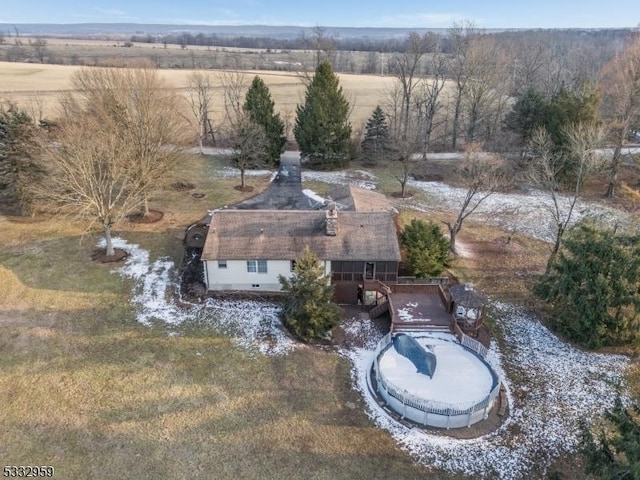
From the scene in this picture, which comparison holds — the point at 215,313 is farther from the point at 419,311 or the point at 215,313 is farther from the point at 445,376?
the point at 445,376

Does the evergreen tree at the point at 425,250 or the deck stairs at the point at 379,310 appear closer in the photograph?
the deck stairs at the point at 379,310

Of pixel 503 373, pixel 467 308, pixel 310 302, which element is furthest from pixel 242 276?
pixel 503 373

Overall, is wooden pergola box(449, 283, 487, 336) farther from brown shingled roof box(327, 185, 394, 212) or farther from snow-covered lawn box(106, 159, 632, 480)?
brown shingled roof box(327, 185, 394, 212)

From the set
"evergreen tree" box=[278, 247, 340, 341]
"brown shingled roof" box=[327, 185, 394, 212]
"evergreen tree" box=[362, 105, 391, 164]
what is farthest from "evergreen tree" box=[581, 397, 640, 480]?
"evergreen tree" box=[362, 105, 391, 164]

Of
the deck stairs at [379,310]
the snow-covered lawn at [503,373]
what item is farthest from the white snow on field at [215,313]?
the deck stairs at [379,310]

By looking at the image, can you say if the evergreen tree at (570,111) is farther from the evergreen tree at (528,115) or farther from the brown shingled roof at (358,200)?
the brown shingled roof at (358,200)

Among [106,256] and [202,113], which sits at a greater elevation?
[202,113]
